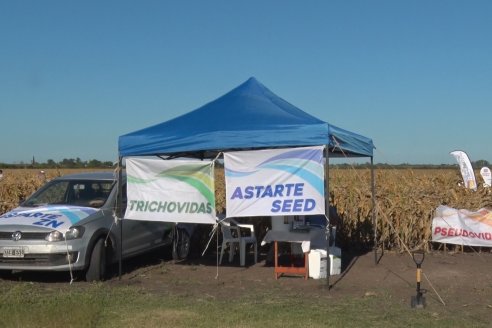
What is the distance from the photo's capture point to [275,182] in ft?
29.0

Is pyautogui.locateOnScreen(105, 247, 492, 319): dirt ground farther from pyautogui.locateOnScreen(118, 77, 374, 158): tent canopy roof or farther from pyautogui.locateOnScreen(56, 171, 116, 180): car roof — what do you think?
pyautogui.locateOnScreen(118, 77, 374, 158): tent canopy roof

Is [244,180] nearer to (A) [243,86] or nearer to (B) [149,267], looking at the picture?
(A) [243,86]

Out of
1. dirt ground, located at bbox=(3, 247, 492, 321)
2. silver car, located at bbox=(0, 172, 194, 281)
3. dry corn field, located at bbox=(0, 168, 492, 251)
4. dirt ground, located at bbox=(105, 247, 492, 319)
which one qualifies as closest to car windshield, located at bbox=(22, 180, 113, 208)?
silver car, located at bbox=(0, 172, 194, 281)

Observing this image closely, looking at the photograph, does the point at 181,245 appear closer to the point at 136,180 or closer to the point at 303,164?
the point at 136,180

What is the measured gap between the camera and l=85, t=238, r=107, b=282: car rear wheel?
9336 millimetres

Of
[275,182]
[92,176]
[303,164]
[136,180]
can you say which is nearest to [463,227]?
[303,164]

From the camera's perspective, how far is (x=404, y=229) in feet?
43.5

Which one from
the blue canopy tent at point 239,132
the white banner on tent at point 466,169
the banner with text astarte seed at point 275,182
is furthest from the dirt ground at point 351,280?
the white banner on tent at point 466,169

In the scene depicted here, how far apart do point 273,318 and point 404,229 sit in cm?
692

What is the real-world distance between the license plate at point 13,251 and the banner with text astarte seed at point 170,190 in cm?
163

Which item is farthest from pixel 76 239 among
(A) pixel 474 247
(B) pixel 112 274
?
(A) pixel 474 247

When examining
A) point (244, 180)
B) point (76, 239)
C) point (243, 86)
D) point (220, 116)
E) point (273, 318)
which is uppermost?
point (243, 86)

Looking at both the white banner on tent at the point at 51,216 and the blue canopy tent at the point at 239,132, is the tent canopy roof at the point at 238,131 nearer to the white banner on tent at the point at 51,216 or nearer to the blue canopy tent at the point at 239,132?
the blue canopy tent at the point at 239,132

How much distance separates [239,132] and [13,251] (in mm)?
3708
